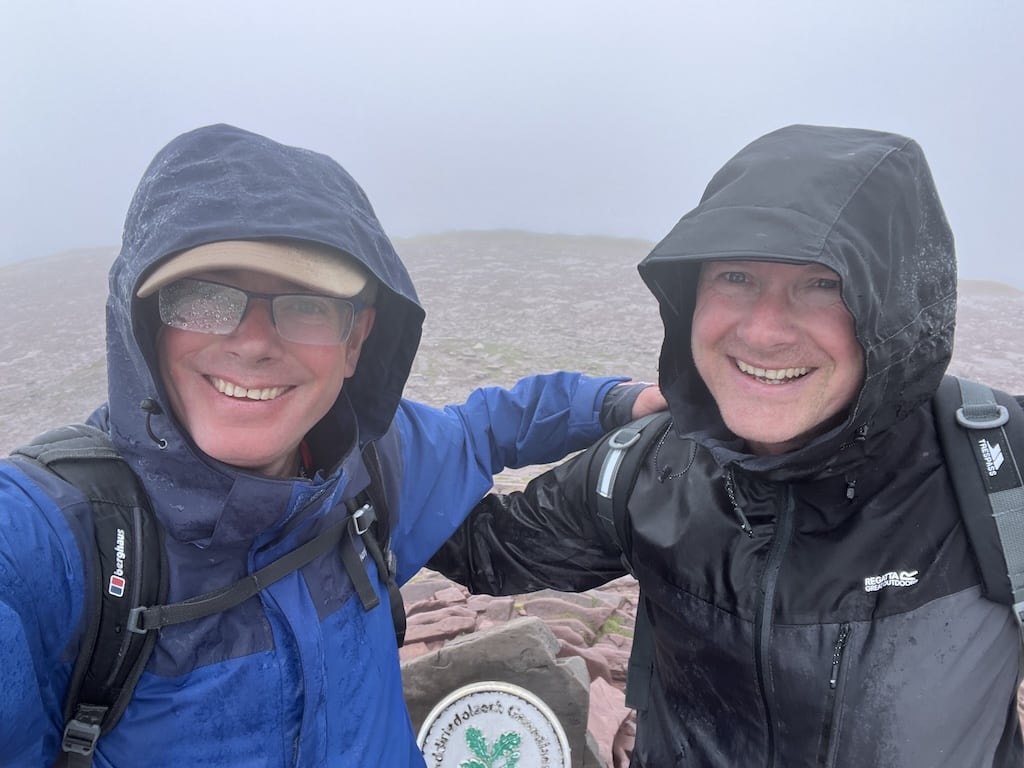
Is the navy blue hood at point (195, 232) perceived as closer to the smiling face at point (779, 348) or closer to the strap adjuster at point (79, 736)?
the strap adjuster at point (79, 736)

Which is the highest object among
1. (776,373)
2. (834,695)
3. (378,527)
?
(776,373)

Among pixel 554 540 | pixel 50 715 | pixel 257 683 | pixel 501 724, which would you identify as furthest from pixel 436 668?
pixel 50 715

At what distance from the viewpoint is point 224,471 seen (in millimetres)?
1899

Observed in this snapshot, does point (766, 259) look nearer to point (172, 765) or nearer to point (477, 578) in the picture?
point (477, 578)

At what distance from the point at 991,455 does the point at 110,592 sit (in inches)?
97.5

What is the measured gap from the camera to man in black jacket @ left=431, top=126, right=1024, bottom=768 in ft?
6.21

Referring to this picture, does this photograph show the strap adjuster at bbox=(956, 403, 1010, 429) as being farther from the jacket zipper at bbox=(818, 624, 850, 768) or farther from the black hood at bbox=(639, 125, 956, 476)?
the jacket zipper at bbox=(818, 624, 850, 768)

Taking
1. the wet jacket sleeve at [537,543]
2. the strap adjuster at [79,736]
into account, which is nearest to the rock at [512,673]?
the wet jacket sleeve at [537,543]

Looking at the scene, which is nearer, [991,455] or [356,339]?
[991,455]

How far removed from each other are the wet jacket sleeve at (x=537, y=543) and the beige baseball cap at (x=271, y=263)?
4.47 ft

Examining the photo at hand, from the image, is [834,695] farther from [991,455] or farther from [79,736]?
[79,736]

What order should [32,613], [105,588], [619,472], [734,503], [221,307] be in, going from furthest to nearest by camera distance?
[619,472], [734,503], [221,307], [105,588], [32,613]

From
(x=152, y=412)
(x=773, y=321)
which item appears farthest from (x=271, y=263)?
(x=773, y=321)

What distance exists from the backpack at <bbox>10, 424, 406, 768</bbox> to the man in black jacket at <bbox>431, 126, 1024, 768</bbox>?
160 cm
